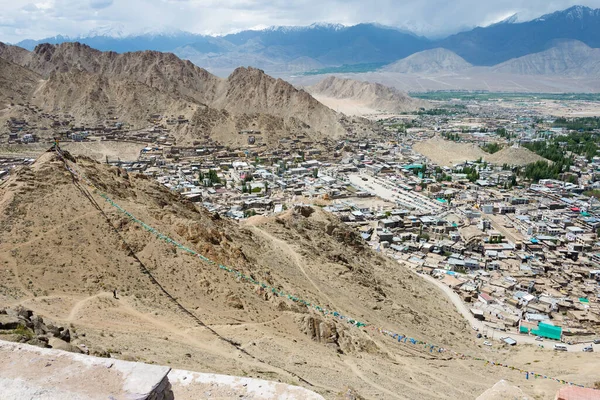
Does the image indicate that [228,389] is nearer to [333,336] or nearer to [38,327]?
[38,327]

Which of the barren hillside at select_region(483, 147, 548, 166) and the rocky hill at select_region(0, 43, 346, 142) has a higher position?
the rocky hill at select_region(0, 43, 346, 142)

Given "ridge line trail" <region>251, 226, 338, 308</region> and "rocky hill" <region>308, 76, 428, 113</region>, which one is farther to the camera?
"rocky hill" <region>308, 76, 428, 113</region>

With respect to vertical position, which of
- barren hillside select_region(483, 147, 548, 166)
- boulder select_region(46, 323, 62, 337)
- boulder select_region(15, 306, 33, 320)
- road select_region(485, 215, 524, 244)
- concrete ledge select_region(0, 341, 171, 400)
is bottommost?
road select_region(485, 215, 524, 244)

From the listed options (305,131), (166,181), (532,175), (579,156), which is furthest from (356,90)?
(166,181)

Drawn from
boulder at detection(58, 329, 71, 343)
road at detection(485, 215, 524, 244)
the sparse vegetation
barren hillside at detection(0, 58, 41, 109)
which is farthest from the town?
boulder at detection(58, 329, 71, 343)

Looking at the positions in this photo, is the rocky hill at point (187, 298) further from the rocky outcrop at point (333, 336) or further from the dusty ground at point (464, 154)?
the dusty ground at point (464, 154)

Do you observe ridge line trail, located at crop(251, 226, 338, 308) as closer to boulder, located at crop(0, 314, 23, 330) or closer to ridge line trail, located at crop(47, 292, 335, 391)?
ridge line trail, located at crop(47, 292, 335, 391)

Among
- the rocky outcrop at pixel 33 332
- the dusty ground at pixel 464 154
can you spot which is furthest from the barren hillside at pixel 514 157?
the rocky outcrop at pixel 33 332

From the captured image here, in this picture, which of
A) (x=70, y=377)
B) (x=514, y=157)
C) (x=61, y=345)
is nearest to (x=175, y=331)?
(x=61, y=345)
